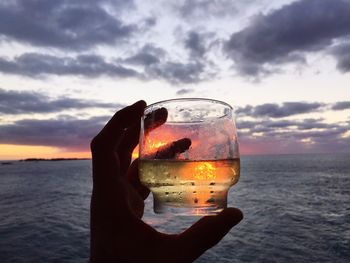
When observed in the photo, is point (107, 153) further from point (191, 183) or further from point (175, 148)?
point (191, 183)

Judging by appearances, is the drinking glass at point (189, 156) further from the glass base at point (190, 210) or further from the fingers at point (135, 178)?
the fingers at point (135, 178)

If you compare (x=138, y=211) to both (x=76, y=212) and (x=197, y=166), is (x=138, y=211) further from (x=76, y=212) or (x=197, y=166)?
(x=76, y=212)

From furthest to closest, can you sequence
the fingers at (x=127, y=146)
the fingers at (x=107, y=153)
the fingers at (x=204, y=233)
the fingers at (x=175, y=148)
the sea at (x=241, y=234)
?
the sea at (x=241, y=234) → the fingers at (x=127, y=146) → the fingers at (x=175, y=148) → the fingers at (x=107, y=153) → the fingers at (x=204, y=233)

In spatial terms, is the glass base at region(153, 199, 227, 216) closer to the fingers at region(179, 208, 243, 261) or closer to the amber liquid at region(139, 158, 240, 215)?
the amber liquid at region(139, 158, 240, 215)

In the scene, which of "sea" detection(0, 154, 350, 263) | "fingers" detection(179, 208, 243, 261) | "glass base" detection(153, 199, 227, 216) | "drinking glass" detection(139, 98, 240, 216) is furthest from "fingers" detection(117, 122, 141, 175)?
"sea" detection(0, 154, 350, 263)

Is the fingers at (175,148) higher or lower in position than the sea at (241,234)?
higher

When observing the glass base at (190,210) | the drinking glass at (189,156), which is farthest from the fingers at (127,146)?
the glass base at (190,210)

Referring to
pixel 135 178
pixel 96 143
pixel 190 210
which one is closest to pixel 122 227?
pixel 190 210
